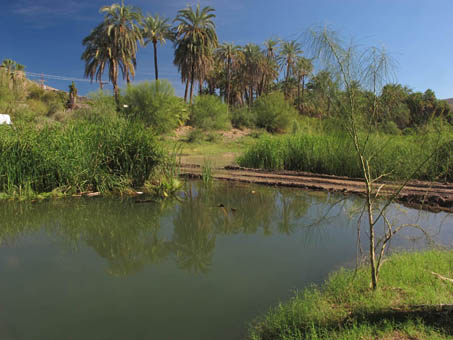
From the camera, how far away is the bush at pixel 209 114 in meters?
29.6

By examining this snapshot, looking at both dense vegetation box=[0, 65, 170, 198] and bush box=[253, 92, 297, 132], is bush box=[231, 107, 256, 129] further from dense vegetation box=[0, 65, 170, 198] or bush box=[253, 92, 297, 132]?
dense vegetation box=[0, 65, 170, 198]

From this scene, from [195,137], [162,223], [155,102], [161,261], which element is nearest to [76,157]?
[162,223]

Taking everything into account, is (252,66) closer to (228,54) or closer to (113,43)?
(228,54)

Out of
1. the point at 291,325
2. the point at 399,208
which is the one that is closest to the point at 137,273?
the point at 291,325

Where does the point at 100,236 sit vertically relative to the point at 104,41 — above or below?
below

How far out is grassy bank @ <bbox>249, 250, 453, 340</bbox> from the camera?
2.45m

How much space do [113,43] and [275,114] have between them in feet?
60.0

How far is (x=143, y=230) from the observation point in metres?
5.43

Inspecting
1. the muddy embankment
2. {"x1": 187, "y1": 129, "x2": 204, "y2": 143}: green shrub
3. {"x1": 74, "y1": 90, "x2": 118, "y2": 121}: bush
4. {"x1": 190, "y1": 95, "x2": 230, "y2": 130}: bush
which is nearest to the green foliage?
the muddy embankment

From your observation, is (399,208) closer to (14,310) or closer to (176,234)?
(176,234)

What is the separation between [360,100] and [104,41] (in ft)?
113

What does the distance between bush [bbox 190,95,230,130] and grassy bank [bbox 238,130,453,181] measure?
16.7 meters

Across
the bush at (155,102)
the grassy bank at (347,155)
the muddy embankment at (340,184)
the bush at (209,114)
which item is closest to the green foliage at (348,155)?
the grassy bank at (347,155)

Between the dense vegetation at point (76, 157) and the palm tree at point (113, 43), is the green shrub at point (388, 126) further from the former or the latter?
the palm tree at point (113, 43)
